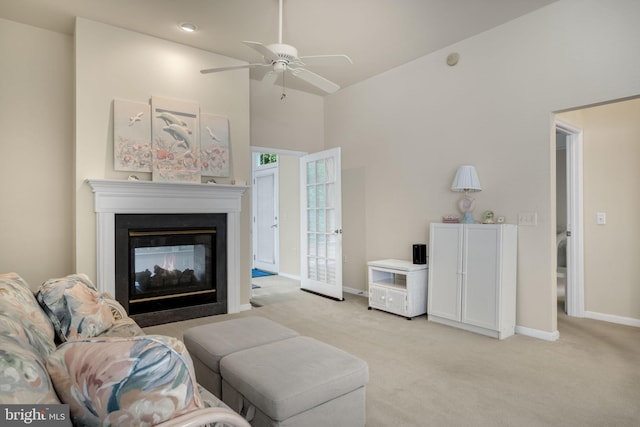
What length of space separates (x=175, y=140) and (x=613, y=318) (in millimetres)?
5190

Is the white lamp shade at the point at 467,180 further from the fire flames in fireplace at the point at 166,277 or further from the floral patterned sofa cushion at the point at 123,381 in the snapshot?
the floral patterned sofa cushion at the point at 123,381

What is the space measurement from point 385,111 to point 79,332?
4.31m

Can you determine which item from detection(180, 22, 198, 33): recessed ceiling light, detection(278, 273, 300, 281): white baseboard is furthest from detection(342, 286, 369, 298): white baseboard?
detection(180, 22, 198, 33): recessed ceiling light

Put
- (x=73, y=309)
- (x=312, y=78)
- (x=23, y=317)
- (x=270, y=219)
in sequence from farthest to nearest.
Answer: (x=270, y=219) → (x=312, y=78) → (x=73, y=309) → (x=23, y=317)

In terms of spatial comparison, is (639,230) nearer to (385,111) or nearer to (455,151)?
(455,151)

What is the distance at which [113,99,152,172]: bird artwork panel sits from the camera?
3836 millimetres

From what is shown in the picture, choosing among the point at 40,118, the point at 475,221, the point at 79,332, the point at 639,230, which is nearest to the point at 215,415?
the point at 79,332

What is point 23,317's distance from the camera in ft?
5.11

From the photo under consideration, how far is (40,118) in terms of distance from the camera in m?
3.88

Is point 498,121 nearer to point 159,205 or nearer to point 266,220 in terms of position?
point 159,205

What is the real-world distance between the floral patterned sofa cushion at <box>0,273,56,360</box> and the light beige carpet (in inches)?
66.7

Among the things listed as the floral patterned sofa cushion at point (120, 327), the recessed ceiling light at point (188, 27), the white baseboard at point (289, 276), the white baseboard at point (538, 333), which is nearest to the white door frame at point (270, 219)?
the white baseboard at point (289, 276)

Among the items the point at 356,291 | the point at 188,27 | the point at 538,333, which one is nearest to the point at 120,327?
the point at 188,27

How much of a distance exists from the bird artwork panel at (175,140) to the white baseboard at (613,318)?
4.73 metres
